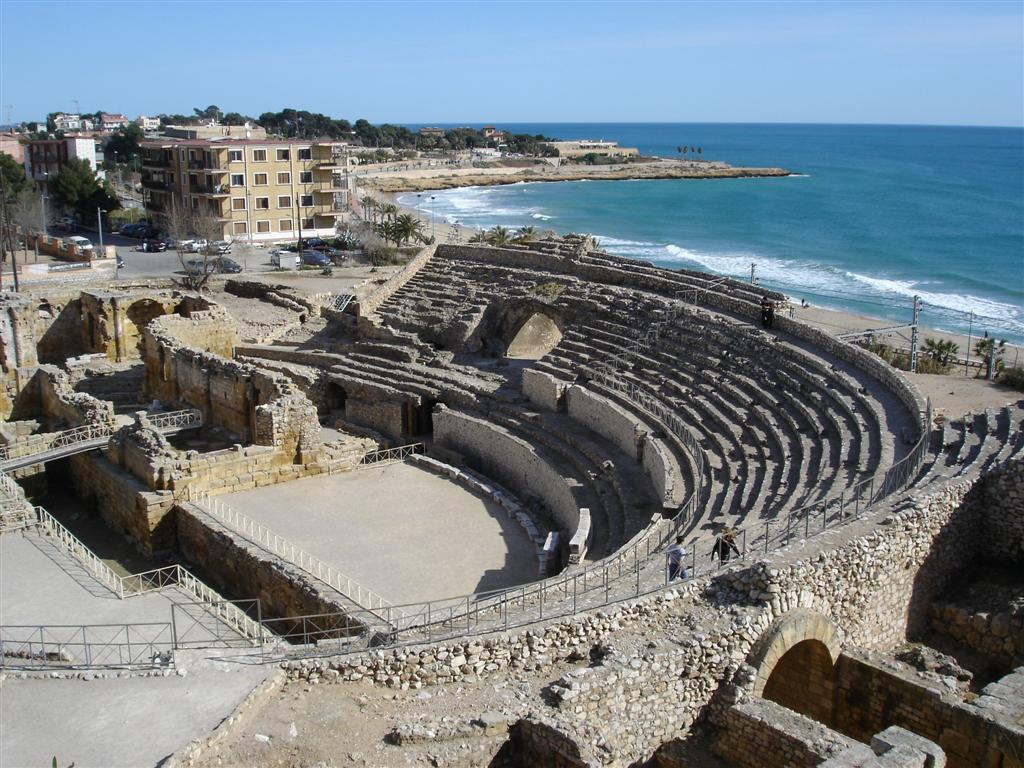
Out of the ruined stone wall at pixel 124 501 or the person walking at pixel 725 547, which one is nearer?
the person walking at pixel 725 547

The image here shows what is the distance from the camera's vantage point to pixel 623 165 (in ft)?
500

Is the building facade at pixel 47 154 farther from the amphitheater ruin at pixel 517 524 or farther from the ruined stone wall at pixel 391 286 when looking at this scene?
the ruined stone wall at pixel 391 286

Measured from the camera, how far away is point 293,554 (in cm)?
1988

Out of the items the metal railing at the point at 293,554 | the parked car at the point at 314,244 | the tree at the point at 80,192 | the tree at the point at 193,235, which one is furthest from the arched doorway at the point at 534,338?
the tree at the point at 80,192

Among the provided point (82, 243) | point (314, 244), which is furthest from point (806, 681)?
point (82, 243)

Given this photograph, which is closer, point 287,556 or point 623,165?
point 287,556

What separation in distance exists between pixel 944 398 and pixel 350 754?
16.6 metres

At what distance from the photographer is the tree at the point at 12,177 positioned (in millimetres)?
61338

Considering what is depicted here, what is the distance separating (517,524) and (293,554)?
17.3 feet

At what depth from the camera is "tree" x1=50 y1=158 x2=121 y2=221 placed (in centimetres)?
6384

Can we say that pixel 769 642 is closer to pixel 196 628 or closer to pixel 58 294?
pixel 196 628

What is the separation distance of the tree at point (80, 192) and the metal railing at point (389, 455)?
44503 millimetres

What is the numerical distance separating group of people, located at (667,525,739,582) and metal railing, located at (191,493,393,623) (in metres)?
4.76

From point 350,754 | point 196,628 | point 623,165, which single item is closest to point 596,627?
point 350,754
